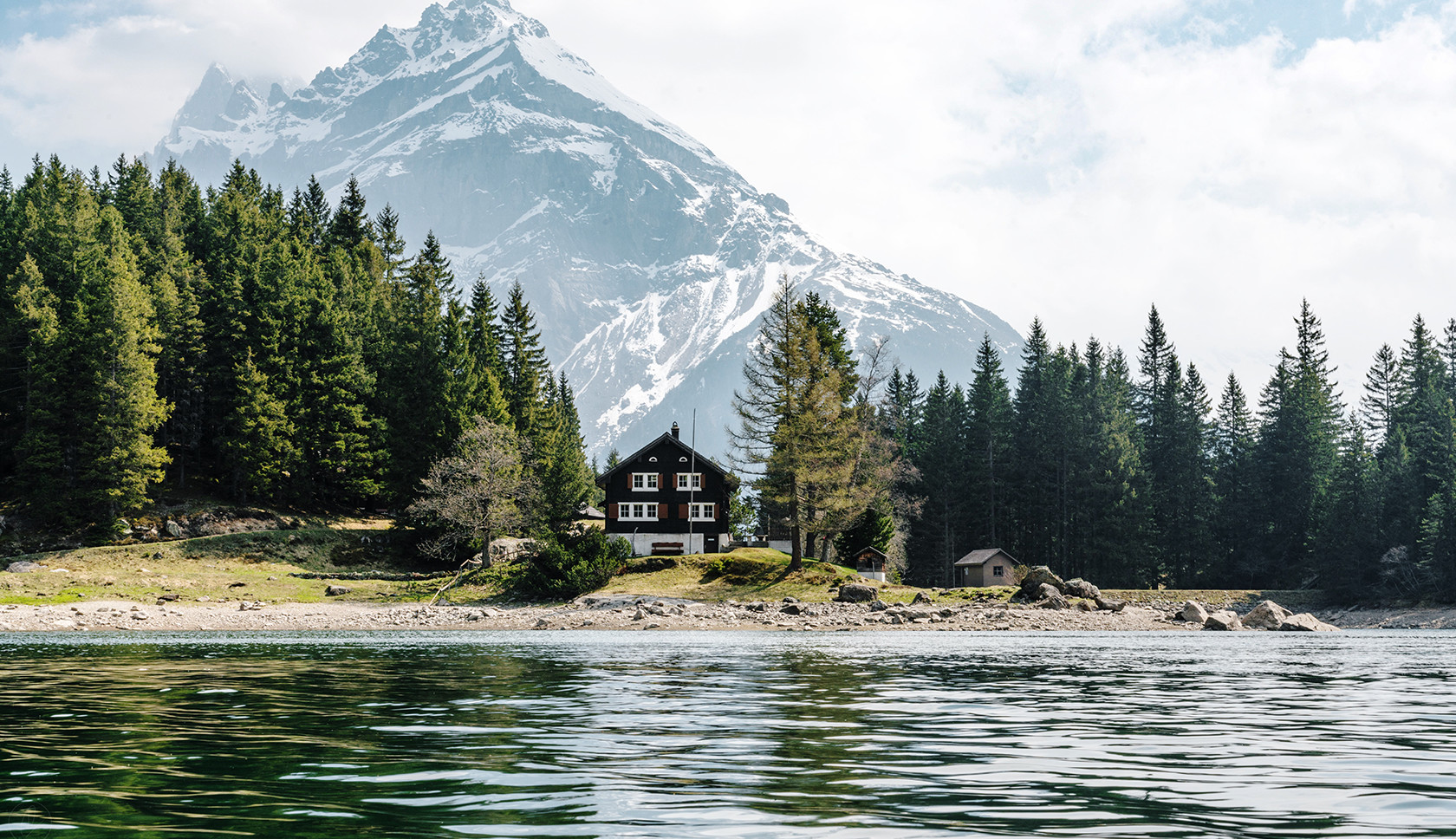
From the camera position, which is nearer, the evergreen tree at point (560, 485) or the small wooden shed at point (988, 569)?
the evergreen tree at point (560, 485)

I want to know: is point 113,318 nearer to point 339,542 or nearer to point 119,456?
point 119,456

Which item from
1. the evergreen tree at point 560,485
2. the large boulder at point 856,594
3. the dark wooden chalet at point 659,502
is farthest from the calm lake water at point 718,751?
the dark wooden chalet at point 659,502

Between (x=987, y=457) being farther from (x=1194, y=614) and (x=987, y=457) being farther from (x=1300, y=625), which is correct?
(x=1300, y=625)

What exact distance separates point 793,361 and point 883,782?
202ft

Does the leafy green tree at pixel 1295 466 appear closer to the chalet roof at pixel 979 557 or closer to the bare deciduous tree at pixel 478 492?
the chalet roof at pixel 979 557

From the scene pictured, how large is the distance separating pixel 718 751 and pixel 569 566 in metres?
51.4

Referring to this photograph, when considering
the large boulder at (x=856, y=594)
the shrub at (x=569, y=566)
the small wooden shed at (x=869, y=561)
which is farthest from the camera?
the small wooden shed at (x=869, y=561)

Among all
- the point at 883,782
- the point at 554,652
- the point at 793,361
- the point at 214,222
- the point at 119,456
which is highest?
the point at 214,222

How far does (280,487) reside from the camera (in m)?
78.6

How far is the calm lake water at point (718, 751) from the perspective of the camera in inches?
271

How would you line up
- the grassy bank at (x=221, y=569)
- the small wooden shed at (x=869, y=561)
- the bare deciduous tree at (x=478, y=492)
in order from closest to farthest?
the grassy bank at (x=221, y=569) < the bare deciduous tree at (x=478, y=492) < the small wooden shed at (x=869, y=561)

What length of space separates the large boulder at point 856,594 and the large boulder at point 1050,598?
10.0 m

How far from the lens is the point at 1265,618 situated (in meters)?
55.7

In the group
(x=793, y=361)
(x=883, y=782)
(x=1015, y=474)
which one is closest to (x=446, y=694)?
(x=883, y=782)
